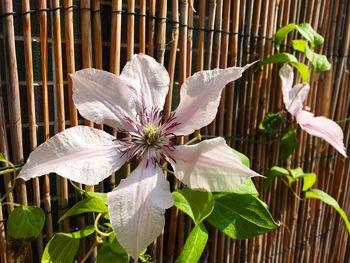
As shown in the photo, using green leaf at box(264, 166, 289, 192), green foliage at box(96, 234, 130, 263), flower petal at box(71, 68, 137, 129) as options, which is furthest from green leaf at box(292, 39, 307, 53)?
green foliage at box(96, 234, 130, 263)

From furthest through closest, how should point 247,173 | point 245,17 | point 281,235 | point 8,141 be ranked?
point 281,235 < point 245,17 < point 8,141 < point 247,173

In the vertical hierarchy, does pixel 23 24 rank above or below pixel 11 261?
above

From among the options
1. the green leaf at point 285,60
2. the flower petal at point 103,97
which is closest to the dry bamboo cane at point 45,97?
the flower petal at point 103,97

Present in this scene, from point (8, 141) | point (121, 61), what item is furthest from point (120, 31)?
point (8, 141)

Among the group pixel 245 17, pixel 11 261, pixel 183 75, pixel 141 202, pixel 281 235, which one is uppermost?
pixel 245 17

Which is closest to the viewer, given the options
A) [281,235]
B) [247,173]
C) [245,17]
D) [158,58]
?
[247,173]

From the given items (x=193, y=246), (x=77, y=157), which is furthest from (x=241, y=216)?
(x=77, y=157)

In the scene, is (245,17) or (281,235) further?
(281,235)

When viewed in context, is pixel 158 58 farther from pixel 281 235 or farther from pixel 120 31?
pixel 281 235

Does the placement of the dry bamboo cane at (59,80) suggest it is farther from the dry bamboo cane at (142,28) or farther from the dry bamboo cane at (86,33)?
the dry bamboo cane at (142,28)
